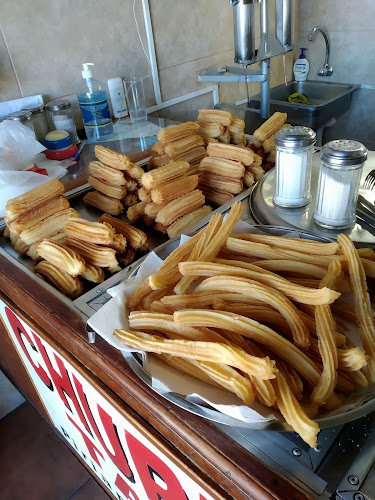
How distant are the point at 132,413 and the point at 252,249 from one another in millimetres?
299

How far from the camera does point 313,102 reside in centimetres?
232

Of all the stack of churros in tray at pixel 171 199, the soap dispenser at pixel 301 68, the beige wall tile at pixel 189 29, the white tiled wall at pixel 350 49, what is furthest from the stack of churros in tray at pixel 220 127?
the soap dispenser at pixel 301 68

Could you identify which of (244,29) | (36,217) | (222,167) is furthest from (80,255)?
(244,29)

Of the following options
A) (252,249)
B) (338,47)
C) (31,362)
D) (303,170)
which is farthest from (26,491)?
(338,47)

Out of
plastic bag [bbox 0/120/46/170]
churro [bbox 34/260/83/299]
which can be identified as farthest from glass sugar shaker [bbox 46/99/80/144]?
churro [bbox 34/260/83/299]

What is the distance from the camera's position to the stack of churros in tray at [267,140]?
1.06 meters

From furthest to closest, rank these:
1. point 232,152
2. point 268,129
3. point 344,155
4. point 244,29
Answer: point 244,29, point 268,129, point 232,152, point 344,155

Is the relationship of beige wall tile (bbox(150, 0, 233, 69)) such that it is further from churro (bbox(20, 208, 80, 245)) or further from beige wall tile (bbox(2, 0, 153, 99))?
churro (bbox(20, 208, 80, 245))

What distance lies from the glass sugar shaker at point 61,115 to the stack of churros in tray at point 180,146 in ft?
1.70

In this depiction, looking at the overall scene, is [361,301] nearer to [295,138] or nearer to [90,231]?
[295,138]

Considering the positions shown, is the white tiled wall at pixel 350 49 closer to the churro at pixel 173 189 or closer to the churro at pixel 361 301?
the churro at pixel 173 189

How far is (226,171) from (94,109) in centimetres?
71

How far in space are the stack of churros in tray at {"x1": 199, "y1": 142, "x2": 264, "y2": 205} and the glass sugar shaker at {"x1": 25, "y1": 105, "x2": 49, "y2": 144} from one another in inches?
29.1

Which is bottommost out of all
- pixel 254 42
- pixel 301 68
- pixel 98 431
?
pixel 98 431
